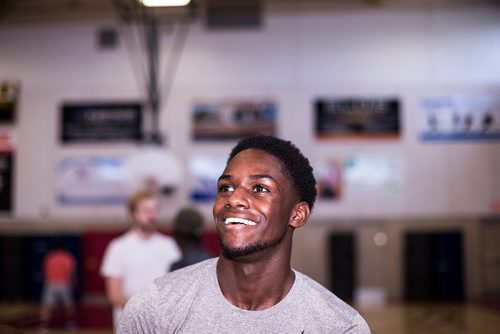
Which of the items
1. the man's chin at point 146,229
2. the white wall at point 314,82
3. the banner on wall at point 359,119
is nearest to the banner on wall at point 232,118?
the white wall at point 314,82

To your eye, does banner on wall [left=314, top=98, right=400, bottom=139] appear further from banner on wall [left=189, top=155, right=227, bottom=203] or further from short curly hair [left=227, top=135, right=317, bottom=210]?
short curly hair [left=227, top=135, right=317, bottom=210]

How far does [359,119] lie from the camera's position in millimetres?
11477

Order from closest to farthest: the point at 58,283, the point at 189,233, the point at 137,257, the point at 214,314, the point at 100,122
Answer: the point at 214,314, the point at 189,233, the point at 137,257, the point at 58,283, the point at 100,122

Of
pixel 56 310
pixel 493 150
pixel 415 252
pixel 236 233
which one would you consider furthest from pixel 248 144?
pixel 493 150

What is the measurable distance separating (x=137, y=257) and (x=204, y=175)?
7.70m

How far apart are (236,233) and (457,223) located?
35.2 ft

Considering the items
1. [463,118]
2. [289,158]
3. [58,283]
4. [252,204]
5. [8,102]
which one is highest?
[8,102]

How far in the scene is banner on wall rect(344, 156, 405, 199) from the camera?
1132cm

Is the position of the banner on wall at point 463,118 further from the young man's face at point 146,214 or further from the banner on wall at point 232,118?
the young man's face at point 146,214

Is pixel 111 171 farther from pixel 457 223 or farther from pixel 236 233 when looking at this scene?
pixel 236 233

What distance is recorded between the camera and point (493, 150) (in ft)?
37.4

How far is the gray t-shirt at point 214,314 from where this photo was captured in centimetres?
154

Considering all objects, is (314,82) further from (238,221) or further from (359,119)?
(238,221)

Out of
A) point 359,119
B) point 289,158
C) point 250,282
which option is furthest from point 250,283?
point 359,119
